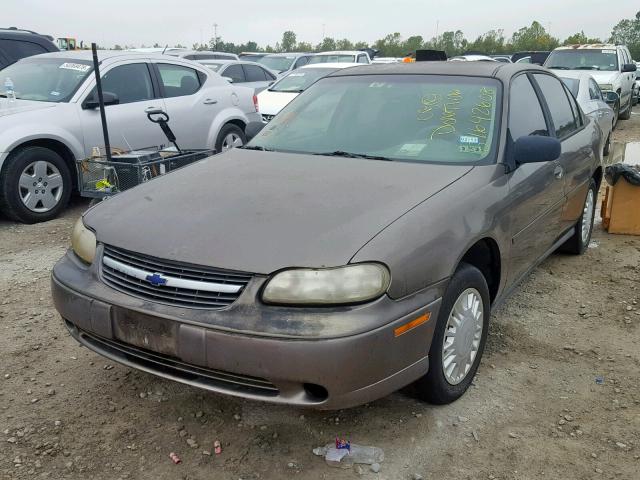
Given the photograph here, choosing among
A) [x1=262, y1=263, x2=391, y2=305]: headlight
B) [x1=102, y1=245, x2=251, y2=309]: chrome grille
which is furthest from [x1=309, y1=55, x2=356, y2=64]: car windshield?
[x1=262, y1=263, x2=391, y2=305]: headlight

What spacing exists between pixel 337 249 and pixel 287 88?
A: 9.24 metres

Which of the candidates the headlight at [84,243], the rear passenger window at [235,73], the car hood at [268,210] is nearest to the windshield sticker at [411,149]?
the car hood at [268,210]

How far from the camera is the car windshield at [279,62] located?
1816 centimetres

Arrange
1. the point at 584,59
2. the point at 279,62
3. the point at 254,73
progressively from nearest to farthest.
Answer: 1. the point at 254,73
2. the point at 584,59
3. the point at 279,62

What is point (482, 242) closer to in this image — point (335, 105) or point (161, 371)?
point (335, 105)

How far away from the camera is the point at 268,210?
110 inches

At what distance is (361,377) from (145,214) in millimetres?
1257

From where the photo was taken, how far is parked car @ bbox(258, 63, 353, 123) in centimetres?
1068

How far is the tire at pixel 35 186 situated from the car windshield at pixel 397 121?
3189 millimetres

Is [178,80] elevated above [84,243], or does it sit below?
above

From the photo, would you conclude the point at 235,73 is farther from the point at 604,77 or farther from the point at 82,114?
the point at 604,77

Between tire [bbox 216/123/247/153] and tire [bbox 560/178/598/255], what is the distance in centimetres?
439

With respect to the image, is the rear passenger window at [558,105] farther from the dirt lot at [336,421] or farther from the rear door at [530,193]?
the dirt lot at [336,421]

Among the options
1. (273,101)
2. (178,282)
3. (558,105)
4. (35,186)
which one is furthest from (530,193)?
(273,101)
